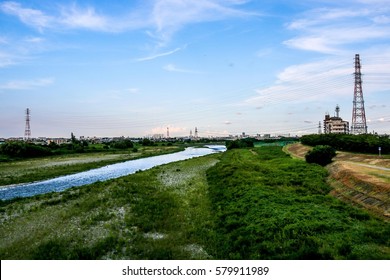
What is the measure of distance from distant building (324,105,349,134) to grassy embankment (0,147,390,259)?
409 ft

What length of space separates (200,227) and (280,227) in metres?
4.87

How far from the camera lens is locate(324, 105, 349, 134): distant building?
143750mm

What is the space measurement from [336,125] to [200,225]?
141m

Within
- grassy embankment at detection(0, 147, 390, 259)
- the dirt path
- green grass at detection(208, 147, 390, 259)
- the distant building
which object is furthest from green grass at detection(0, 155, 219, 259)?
the distant building

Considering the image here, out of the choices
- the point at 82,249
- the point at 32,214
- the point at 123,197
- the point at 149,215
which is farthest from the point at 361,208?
the point at 32,214

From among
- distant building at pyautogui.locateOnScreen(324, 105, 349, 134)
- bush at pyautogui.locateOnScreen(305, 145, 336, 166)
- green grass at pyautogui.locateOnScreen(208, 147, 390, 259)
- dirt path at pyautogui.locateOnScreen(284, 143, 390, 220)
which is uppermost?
distant building at pyautogui.locateOnScreen(324, 105, 349, 134)

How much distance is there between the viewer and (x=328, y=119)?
15438 cm

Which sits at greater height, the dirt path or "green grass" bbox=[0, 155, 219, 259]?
the dirt path

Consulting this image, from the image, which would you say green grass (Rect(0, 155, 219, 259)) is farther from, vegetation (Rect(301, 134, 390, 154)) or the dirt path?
vegetation (Rect(301, 134, 390, 154))

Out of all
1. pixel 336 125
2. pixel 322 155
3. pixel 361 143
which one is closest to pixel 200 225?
pixel 322 155

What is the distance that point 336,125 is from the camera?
476ft

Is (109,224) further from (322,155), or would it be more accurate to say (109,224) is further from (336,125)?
(336,125)

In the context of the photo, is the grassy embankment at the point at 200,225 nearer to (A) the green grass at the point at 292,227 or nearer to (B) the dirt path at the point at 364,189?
(A) the green grass at the point at 292,227
